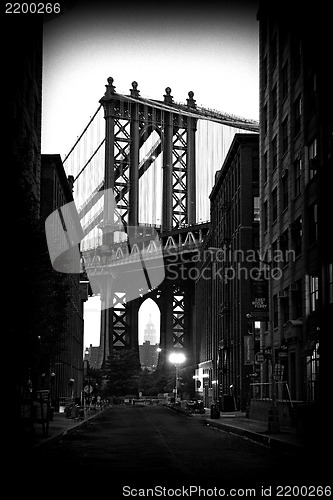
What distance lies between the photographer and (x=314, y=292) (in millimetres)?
41688

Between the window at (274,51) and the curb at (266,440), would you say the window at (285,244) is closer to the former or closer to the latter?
the curb at (266,440)

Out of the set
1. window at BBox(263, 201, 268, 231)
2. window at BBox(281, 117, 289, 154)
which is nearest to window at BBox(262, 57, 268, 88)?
window at BBox(281, 117, 289, 154)

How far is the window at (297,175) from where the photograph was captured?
151 feet

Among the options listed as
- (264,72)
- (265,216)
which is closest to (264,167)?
(265,216)

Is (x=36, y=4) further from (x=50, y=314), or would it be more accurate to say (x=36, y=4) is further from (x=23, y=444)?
(x=50, y=314)

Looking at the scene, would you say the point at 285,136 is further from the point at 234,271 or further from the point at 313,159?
the point at 234,271

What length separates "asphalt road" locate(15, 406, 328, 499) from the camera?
50.5 feet

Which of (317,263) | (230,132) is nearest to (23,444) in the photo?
(317,263)

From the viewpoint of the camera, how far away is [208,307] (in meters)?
105

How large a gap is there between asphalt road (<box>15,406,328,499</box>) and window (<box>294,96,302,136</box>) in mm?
22001

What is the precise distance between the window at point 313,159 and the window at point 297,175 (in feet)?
8.46

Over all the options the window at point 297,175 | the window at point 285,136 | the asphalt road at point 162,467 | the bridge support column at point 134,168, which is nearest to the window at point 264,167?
the window at point 285,136

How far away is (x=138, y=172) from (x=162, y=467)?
120072 mm

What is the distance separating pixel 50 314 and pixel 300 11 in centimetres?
1653
